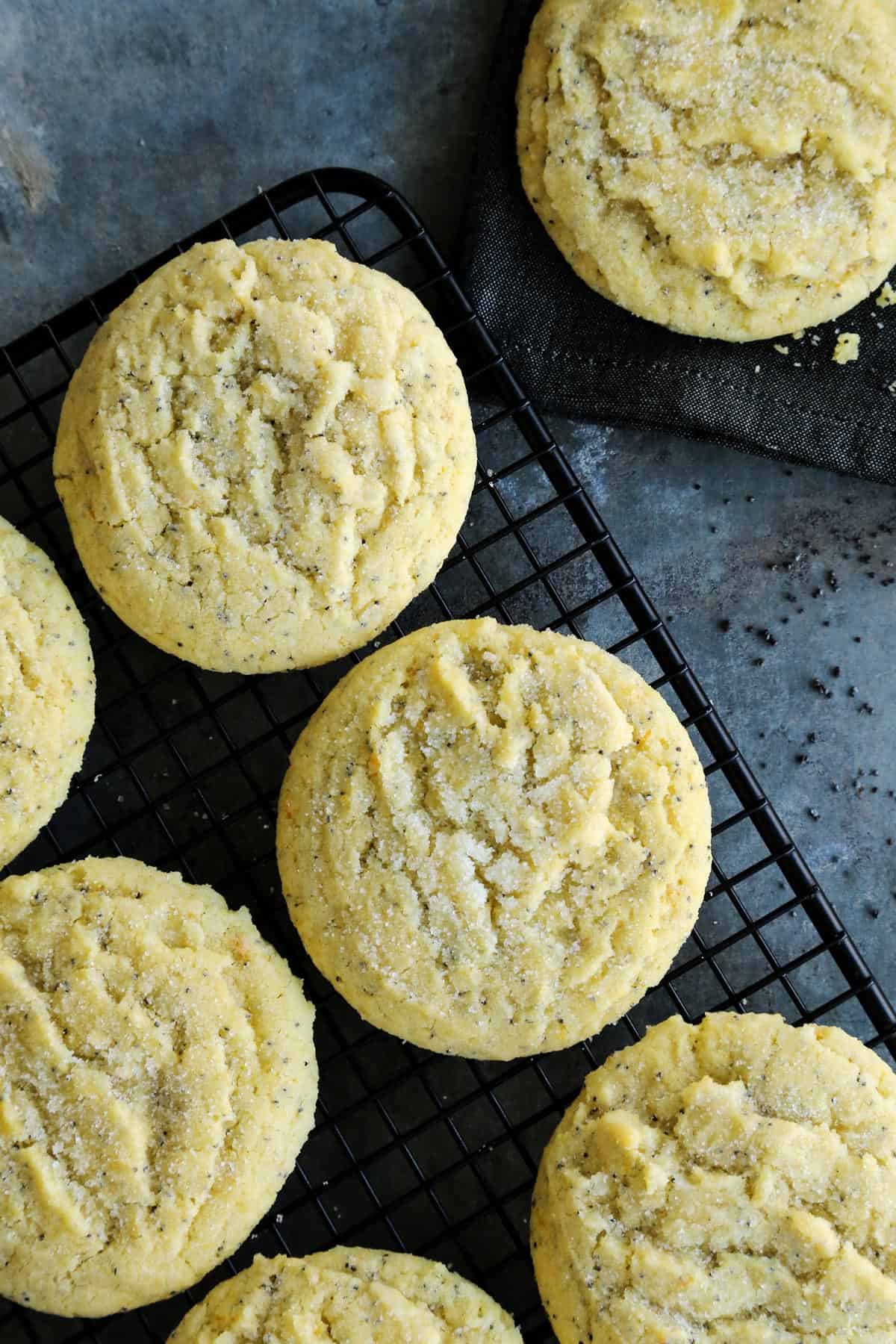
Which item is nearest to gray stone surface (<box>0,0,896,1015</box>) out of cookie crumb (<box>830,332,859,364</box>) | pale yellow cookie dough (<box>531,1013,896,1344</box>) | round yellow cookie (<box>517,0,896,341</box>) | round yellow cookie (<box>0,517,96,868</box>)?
cookie crumb (<box>830,332,859,364</box>)

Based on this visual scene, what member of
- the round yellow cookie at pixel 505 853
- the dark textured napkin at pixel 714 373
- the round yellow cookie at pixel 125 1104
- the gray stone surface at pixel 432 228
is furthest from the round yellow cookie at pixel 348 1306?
the dark textured napkin at pixel 714 373

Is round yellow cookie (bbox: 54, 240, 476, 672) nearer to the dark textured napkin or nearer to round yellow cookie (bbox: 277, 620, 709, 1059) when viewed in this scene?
round yellow cookie (bbox: 277, 620, 709, 1059)

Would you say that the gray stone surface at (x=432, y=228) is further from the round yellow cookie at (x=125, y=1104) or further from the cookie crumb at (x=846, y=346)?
the round yellow cookie at (x=125, y=1104)

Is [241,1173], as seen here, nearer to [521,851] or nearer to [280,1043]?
[280,1043]

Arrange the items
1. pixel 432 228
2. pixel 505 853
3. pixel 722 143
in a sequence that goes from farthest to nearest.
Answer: pixel 432 228 → pixel 722 143 → pixel 505 853

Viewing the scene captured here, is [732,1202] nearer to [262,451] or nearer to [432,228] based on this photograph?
[262,451]

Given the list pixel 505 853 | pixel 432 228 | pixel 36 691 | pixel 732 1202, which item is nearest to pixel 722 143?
pixel 432 228

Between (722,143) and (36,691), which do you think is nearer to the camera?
(36,691)
